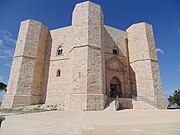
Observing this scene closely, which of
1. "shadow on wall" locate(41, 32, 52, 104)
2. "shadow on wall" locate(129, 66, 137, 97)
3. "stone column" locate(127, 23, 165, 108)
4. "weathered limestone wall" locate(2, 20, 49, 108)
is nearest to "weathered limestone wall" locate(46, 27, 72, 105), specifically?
"shadow on wall" locate(41, 32, 52, 104)

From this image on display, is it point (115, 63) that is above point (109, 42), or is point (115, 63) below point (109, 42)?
below

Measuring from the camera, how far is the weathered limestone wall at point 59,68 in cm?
1277

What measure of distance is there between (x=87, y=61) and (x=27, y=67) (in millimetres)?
7502

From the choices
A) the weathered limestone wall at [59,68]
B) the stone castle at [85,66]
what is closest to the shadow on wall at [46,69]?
the stone castle at [85,66]

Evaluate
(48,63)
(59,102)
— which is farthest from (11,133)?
(48,63)

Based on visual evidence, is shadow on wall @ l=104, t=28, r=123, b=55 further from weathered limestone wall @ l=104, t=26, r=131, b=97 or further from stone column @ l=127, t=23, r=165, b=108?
stone column @ l=127, t=23, r=165, b=108

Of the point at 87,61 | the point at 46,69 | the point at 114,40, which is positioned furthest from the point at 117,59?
the point at 46,69

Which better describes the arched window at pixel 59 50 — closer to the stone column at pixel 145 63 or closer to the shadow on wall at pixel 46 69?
the shadow on wall at pixel 46 69

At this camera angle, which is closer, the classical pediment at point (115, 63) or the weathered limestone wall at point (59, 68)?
the weathered limestone wall at point (59, 68)

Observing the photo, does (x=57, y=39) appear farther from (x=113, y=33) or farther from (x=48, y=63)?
(x=113, y=33)

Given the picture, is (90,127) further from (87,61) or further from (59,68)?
(59,68)

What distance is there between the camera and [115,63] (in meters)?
14.3

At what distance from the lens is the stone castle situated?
10328 mm

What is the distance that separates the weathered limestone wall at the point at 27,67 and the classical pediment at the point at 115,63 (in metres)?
8.52
